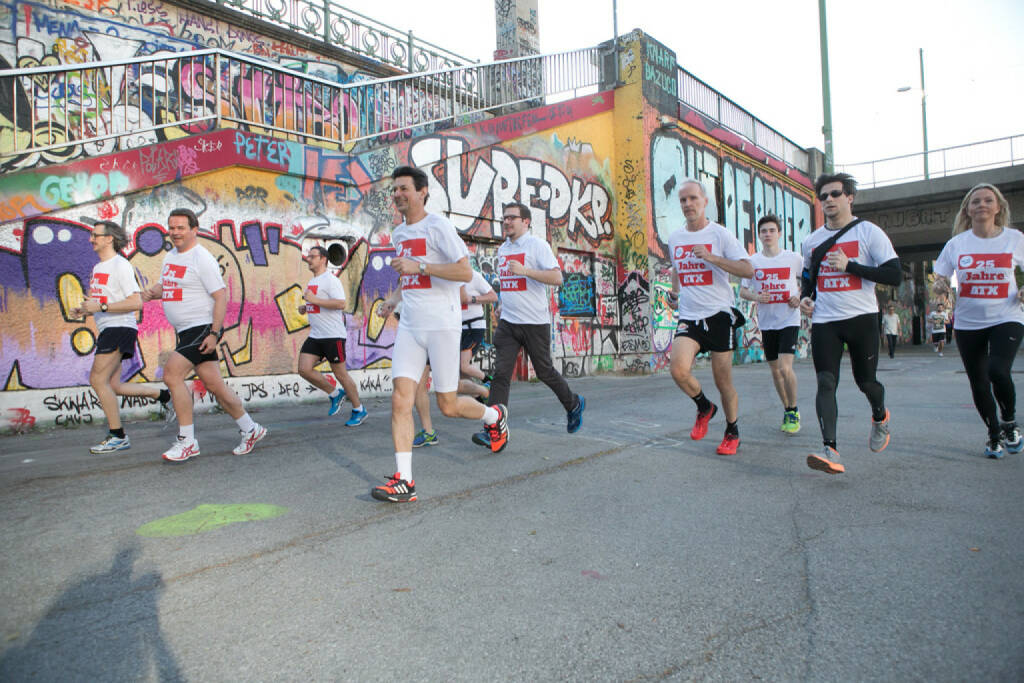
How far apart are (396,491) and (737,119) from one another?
20700 millimetres

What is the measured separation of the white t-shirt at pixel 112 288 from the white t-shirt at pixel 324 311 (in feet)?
6.32

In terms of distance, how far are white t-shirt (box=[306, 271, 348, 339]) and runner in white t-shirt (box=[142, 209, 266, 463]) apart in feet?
6.56

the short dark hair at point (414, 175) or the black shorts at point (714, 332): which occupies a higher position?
the short dark hair at point (414, 175)

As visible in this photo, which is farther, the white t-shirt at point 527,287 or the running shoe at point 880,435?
the white t-shirt at point 527,287

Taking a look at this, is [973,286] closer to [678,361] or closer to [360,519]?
[678,361]

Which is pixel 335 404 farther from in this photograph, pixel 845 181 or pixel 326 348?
pixel 845 181

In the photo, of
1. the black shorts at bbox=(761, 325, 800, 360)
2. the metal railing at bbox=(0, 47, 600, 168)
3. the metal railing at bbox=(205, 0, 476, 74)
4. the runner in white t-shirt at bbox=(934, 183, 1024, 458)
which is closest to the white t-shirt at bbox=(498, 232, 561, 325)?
the black shorts at bbox=(761, 325, 800, 360)

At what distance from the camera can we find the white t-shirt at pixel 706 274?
5113 mm

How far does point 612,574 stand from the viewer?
8.60 ft

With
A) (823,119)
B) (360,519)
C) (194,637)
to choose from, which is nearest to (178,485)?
(360,519)

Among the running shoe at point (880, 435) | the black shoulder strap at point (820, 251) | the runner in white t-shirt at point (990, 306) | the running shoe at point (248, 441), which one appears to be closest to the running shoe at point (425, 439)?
the running shoe at point (248, 441)

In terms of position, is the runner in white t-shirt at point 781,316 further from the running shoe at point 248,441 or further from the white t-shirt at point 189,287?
the white t-shirt at point 189,287

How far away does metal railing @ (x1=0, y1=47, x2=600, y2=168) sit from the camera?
8.27 meters

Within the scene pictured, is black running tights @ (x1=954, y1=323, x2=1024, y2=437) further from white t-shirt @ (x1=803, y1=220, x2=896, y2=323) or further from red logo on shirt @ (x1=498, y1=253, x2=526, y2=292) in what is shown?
red logo on shirt @ (x1=498, y1=253, x2=526, y2=292)
